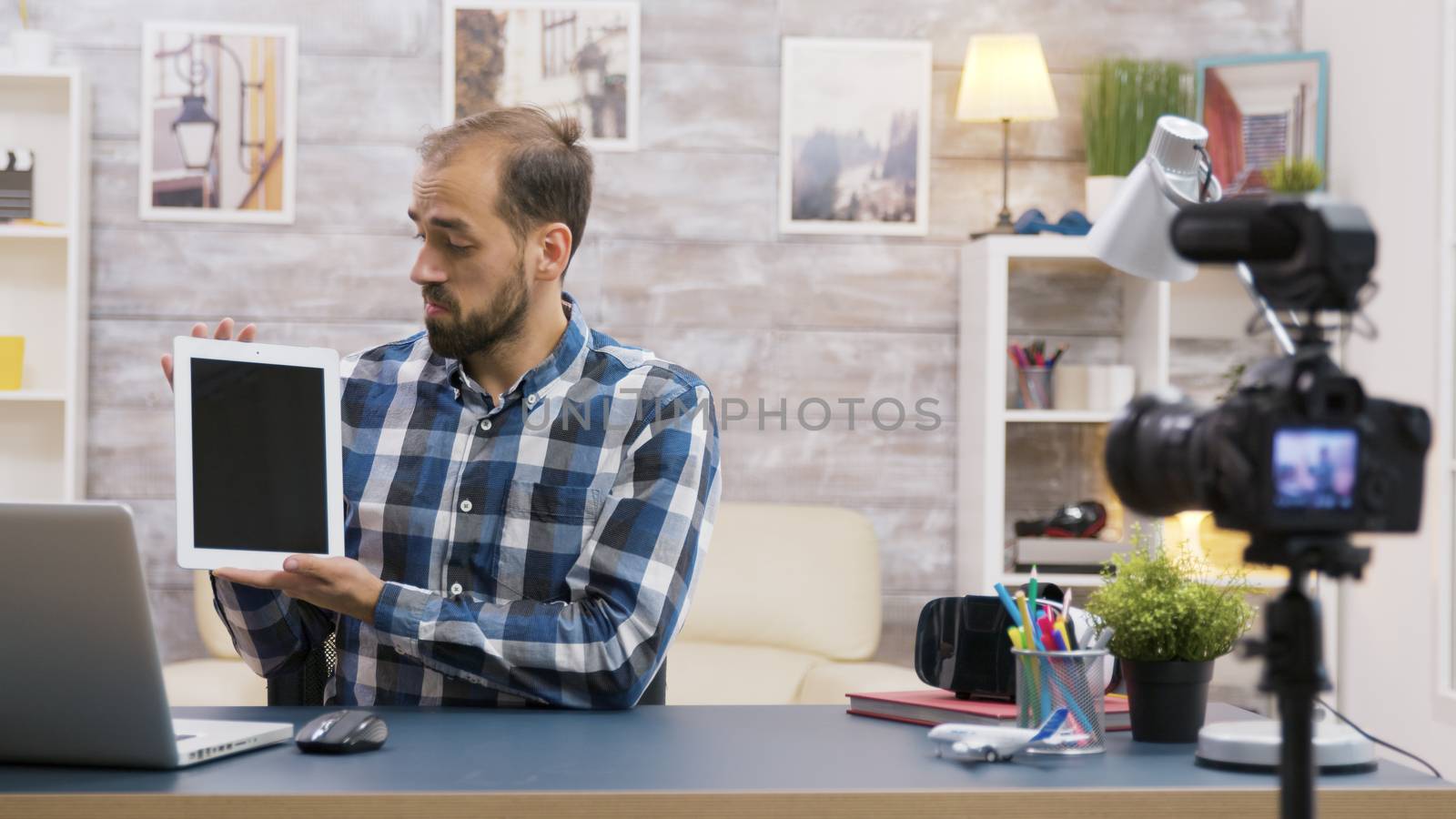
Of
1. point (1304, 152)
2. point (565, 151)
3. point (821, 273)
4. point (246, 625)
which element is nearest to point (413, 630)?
point (246, 625)

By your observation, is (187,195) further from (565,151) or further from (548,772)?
(548,772)

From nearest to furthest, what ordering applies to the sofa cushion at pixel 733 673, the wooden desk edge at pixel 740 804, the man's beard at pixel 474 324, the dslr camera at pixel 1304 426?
the dslr camera at pixel 1304 426
the wooden desk edge at pixel 740 804
the man's beard at pixel 474 324
the sofa cushion at pixel 733 673

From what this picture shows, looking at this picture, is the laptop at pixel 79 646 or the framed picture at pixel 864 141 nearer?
the laptop at pixel 79 646

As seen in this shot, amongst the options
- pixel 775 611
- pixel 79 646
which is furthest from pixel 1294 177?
pixel 79 646

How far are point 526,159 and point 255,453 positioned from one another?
20.4 inches

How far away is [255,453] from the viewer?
4.46 ft

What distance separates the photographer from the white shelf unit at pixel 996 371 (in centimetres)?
321

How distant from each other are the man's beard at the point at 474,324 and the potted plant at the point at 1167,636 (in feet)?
2.42

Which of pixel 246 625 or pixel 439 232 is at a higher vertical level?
pixel 439 232

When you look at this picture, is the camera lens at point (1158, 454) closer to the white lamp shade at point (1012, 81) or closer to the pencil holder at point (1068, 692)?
the pencil holder at point (1068, 692)

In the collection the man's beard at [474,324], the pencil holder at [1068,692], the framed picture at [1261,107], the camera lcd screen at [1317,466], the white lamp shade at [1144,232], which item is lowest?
the pencil holder at [1068,692]

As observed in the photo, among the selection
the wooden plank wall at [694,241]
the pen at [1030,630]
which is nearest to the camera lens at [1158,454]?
the pen at [1030,630]

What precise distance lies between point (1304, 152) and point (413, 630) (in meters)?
2.69

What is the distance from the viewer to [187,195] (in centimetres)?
336
